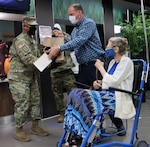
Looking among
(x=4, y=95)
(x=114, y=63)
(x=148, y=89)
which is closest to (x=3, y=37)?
(x=4, y=95)

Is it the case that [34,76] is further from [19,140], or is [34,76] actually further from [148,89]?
[148,89]

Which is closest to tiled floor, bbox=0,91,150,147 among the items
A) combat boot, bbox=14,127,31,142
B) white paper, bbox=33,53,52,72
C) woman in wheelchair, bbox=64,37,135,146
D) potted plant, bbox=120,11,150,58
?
combat boot, bbox=14,127,31,142

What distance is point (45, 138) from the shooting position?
11.7 feet

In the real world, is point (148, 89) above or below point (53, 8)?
below

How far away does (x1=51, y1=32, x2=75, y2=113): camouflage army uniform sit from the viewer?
4.34m

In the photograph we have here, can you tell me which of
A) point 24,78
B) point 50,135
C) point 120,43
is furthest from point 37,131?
point 120,43

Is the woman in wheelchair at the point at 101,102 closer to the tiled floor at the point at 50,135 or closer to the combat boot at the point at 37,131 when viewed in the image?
the tiled floor at the point at 50,135

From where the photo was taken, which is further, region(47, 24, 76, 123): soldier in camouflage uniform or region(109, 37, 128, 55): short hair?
region(47, 24, 76, 123): soldier in camouflage uniform

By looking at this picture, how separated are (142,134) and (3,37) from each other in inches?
109

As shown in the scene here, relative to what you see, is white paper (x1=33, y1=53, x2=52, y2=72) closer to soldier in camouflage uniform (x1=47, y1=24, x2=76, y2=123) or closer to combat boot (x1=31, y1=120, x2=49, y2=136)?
Result: combat boot (x1=31, y1=120, x2=49, y2=136)

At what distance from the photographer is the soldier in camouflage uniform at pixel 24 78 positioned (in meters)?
3.39

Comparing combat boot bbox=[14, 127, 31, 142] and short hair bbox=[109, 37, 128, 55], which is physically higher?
short hair bbox=[109, 37, 128, 55]

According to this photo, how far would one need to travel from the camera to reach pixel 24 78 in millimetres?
3502

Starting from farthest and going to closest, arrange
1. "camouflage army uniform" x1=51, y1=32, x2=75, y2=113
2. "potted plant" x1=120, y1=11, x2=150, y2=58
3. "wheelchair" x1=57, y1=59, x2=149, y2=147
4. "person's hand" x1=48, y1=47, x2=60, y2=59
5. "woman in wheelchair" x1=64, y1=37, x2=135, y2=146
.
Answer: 1. "potted plant" x1=120, y1=11, x2=150, y2=58
2. "camouflage army uniform" x1=51, y1=32, x2=75, y2=113
3. "person's hand" x1=48, y1=47, x2=60, y2=59
4. "woman in wheelchair" x1=64, y1=37, x2=135, y2=146
5. "wheelchair" x1=57, y1=59, x2=149, y2=147
